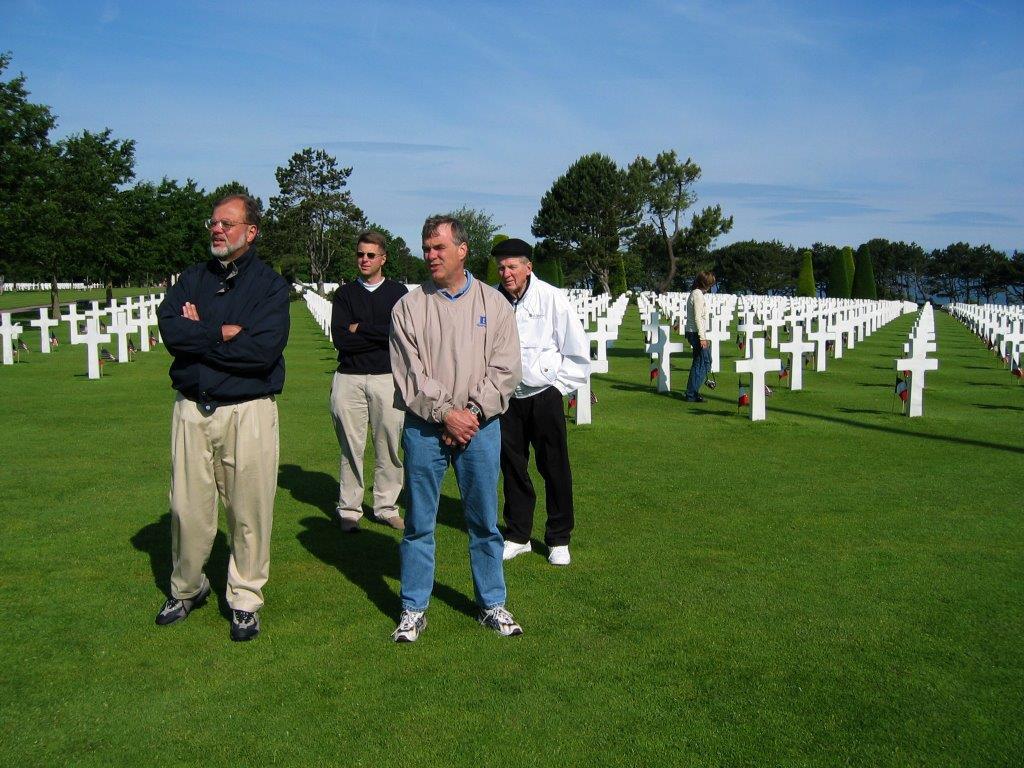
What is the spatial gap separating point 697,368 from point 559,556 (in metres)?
8.49

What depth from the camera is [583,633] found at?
4508 mm

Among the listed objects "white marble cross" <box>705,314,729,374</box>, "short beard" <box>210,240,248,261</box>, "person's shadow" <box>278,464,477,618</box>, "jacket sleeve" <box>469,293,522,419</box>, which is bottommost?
"person's shadow" <box>278,464,477,618</box>

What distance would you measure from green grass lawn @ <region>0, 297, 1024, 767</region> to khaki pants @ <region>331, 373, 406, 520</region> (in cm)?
24

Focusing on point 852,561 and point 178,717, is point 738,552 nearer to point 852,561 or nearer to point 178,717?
point 852,561

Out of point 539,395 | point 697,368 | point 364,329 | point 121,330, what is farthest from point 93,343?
point 539,395

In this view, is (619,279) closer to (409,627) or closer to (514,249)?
(514,249)

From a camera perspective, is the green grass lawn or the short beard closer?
the green grass lawn

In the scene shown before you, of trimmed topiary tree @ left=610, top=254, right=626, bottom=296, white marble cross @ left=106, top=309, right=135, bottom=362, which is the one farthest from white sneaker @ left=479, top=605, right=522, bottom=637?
trimmed topiary tree @ left=610, top=254, right=626, bottom=296

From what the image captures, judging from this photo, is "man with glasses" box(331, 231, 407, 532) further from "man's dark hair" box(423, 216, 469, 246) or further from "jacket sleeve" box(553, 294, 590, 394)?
"man's dark hair" box(423, 216, 469, 246)

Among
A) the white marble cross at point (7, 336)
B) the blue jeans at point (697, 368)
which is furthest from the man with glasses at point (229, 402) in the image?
the white marble cross at point (7, 336)

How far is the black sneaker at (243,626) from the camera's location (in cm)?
446

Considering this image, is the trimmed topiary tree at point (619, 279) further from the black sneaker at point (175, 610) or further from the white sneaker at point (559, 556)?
the black sneaker at point (175, 610)

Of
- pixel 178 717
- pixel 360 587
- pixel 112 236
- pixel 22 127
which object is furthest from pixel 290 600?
pixel 112 236

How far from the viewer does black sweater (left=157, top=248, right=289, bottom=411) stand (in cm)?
432
